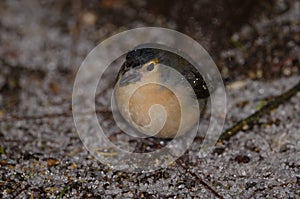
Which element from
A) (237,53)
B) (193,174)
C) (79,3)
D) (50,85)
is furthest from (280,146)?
(79,3)

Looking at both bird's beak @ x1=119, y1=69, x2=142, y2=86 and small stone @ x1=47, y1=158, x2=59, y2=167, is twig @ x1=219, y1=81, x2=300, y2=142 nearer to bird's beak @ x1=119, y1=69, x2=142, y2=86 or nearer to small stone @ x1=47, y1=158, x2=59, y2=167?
bird's beak @ x1=119, y1=69, x2=142, y2=86

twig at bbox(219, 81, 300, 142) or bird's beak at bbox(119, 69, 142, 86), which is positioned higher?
twig at bbox(219, 81, 300, 142)

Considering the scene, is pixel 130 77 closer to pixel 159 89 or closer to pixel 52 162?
pixel 159 89

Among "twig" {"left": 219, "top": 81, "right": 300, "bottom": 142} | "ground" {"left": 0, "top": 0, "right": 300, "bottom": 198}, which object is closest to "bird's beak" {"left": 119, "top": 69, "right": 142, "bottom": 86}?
"ground" {"left": 0, "top": 0, "right": 300, "bottom": 198}

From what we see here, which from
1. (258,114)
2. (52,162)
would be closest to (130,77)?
(52,162)

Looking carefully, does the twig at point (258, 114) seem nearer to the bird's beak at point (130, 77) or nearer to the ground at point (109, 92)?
the ground at point (109, 92)

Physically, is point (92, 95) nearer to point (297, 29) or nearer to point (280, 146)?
point (280, 146)
